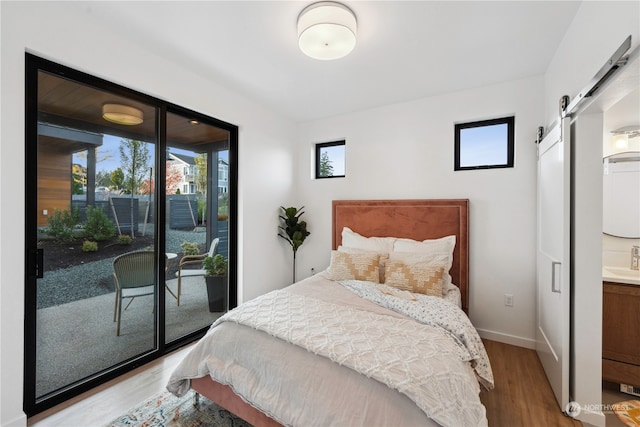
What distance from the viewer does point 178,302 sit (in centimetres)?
275

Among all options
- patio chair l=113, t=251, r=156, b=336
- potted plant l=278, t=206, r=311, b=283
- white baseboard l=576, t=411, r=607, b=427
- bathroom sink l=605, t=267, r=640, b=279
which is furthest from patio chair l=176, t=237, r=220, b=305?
bathroom sink l=605, t=267, r=640, b=279

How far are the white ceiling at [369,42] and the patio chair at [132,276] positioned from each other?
1.77 m

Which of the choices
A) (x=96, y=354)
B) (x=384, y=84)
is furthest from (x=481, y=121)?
(x=96, y=354)

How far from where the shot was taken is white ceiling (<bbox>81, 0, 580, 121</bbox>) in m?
1.79

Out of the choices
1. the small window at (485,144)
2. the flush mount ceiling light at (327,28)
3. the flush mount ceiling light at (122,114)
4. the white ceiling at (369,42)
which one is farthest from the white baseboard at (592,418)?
the flush mount ceiling light at (122,114)

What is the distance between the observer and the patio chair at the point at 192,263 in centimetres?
274

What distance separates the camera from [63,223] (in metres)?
1.93

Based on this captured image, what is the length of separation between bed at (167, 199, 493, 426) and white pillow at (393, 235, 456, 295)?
0.05 meters

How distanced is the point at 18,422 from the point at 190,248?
5.09 feet

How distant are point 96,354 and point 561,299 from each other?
342 centimetres

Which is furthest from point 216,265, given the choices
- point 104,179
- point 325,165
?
point 325,165

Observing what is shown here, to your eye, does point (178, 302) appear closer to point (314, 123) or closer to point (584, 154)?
point (314, 123)

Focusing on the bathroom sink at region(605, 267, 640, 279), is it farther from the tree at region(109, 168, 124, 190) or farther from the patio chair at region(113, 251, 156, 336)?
the tree at region(109, 168, 124, 190)

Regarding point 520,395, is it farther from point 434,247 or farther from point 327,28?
point 327,28
